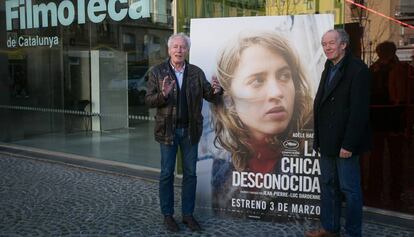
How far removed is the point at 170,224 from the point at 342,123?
5.77 ft

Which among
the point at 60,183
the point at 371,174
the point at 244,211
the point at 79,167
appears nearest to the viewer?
the point at 244,211

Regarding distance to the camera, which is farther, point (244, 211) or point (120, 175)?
point (120, 175)

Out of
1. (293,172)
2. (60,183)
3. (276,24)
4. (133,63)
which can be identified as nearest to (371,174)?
(293,172)

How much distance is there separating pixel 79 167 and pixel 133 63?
1.97 m

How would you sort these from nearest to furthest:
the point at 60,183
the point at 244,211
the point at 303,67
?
1. the point at 303,67
2. the point at 244,211
3. the point at 60,183

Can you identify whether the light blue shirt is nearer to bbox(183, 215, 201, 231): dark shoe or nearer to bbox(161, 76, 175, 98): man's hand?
bbox(161, 76, 175, 98): man's hand

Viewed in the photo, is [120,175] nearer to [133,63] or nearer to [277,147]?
[133,63]

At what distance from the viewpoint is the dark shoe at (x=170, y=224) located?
463cm

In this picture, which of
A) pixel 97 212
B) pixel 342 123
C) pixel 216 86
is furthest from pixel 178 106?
pixel 97 212

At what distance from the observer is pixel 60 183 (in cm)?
651

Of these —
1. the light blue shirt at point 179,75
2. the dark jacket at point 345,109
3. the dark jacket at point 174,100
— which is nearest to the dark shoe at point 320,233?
the dark jacket at point 345,109

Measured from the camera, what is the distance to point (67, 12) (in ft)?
28.1

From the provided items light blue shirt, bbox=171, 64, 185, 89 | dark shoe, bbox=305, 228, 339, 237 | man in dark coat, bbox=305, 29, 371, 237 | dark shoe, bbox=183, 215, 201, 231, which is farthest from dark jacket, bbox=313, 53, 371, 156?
dark shoe, bbox=183, 215, 201, 231

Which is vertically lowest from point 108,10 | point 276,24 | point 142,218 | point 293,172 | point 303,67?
point 142,218
